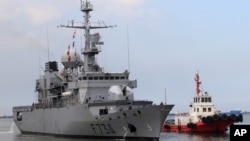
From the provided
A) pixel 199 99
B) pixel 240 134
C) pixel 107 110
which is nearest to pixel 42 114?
pixel 107 110

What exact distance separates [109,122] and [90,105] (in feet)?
7.75

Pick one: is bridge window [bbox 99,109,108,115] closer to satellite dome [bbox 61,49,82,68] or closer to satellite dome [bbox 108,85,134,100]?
satellite dome [bbox 108,85,134,100]

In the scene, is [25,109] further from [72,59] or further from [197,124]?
[197,124]

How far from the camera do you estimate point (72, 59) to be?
45.3m

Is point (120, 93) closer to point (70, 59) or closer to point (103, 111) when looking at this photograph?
point (103, 111)

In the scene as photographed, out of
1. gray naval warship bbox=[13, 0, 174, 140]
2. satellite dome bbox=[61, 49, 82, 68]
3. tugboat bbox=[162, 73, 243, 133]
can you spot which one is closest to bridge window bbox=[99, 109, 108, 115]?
gray naval warship bbox=[13, 0, 174, 140]

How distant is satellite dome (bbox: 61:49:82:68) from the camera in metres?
45.2

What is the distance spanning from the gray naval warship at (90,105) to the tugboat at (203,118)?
10.8m

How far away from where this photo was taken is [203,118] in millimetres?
45375

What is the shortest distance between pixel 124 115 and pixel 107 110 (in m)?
2.44

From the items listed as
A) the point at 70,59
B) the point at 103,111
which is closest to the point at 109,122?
the point at 103,111

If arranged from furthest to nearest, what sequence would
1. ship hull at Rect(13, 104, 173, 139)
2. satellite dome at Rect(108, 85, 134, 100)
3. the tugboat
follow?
the tugboat → satellite dome at Rect(108, 85, 134, 100) → ship hull at Rect(13, 104, 173, 139)

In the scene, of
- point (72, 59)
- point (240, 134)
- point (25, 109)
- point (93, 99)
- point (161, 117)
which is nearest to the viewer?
point (240, 134)

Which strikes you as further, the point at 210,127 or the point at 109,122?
the point at 210,127
